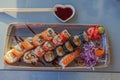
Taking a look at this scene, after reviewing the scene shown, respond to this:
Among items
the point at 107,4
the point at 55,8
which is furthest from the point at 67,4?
the point at 107,4

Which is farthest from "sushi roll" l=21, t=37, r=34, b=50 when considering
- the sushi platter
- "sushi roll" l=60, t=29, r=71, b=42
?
"sushi roll" l=60, t=29, r=71, b=42

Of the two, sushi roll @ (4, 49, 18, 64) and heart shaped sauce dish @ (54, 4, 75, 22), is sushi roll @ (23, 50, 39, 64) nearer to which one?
sushi roll @ (4, 49, 18, 64)

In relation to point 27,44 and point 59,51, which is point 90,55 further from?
point 27,44

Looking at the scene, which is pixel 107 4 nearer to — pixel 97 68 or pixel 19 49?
pixel 97 68

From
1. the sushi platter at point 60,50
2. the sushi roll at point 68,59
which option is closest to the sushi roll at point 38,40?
the sushi platter at point 60,50

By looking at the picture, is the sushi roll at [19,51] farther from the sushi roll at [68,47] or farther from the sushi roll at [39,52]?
the sushi roll at [68,47]
